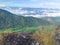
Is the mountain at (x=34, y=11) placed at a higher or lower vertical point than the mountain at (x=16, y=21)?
higher

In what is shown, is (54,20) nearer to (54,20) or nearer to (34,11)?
(54,20)

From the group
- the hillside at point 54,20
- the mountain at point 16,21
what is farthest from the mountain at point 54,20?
the mountain at point 16,21

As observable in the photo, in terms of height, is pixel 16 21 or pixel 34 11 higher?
pixel 34 11

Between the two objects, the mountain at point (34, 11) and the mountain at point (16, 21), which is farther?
the mountain at point (34, 11)

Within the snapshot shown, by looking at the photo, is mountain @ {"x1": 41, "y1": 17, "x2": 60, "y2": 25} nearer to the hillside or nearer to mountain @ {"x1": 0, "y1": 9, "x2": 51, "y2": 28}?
the hillside

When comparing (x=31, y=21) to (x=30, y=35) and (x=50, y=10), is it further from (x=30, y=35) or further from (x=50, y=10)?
(x=50, y=10)

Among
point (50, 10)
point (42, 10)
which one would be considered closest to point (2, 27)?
point (42, 10)

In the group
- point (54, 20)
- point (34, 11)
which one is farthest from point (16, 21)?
point (54, 20)

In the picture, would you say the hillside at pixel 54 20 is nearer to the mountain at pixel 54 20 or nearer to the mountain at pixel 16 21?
the mountain at pixel 54 20

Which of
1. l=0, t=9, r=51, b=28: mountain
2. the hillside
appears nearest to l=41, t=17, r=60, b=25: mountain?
the hillside
